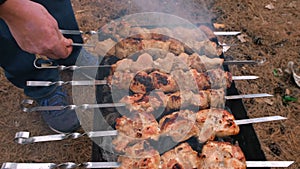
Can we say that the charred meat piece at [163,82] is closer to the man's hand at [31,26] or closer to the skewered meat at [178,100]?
the skewered meat at [178,100]

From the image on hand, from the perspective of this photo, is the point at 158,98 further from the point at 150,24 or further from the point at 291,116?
the point at 291,116

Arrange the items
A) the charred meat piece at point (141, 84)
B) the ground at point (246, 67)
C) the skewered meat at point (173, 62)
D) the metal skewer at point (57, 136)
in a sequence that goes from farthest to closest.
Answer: the ground at point (246, 67) → the skewered meat at point (173, 62) → the charred meat piece at point (141, 84) → the metal skewer at point (57, 136)

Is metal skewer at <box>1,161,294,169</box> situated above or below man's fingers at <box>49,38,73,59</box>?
below

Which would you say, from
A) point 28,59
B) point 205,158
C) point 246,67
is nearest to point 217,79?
point 205,158

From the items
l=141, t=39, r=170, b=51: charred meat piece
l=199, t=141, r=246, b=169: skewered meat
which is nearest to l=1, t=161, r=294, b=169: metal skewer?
l=199, t=141, r=246, b=169: skewered meat

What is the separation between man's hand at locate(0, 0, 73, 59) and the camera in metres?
1.68

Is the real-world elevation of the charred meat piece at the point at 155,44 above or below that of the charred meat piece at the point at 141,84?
above

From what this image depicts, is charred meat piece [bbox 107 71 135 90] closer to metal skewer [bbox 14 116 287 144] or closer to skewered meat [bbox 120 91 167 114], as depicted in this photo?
skewered meat [bbox 120 91 167 114]

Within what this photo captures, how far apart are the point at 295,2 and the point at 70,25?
4224 millimetres

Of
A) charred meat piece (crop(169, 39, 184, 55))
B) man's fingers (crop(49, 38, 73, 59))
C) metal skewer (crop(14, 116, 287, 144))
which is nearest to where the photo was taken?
metal skewer (crop(14, 116, 287, 144))

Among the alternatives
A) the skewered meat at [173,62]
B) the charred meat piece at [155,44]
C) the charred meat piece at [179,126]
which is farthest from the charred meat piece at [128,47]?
the charred meat piece at [179,126]

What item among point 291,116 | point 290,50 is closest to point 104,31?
point 291,116

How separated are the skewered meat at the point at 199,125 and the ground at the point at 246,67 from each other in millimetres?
1216

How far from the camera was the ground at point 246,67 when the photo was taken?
3143 millimetres
